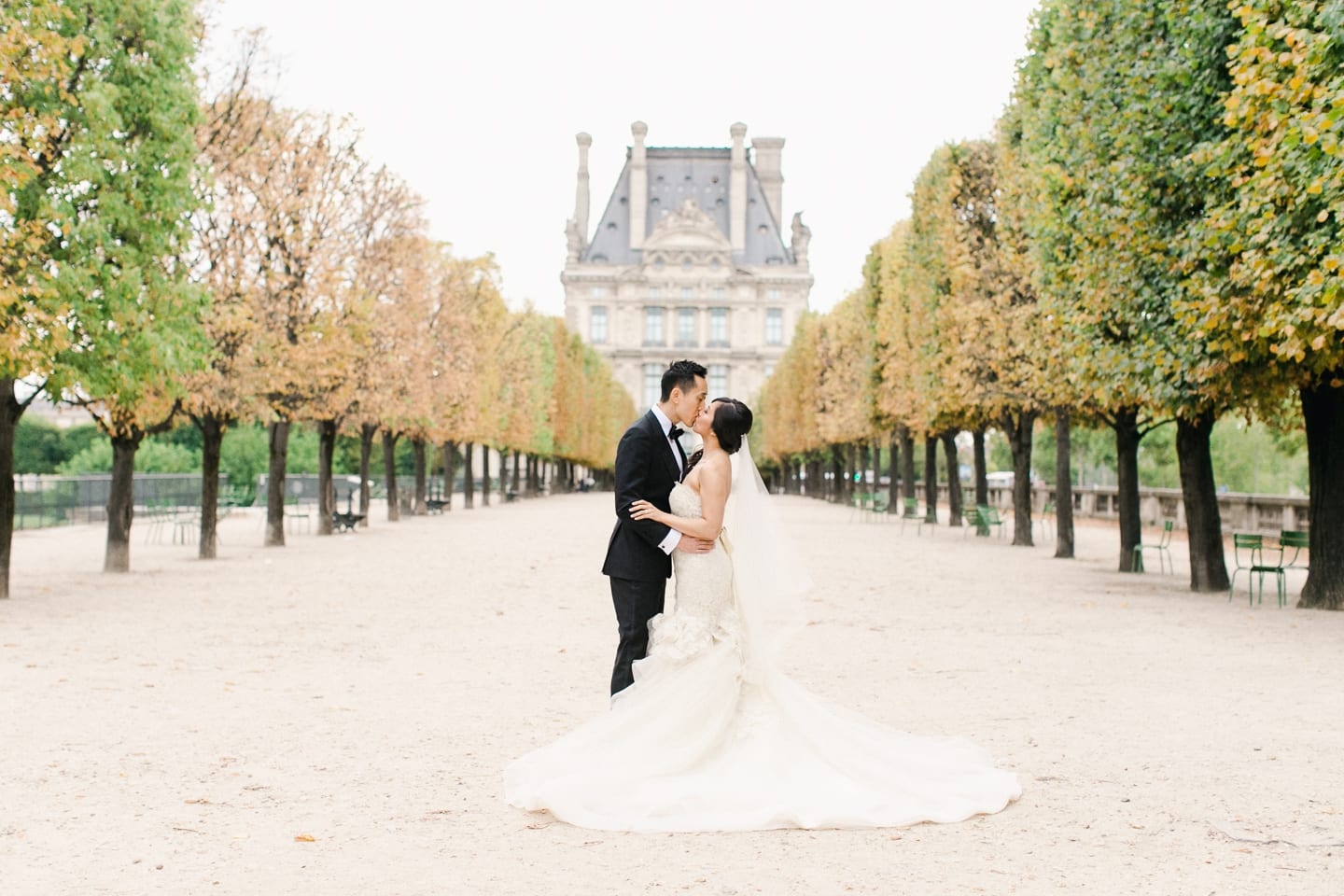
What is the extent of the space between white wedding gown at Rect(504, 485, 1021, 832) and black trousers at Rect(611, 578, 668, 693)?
0.08 meters

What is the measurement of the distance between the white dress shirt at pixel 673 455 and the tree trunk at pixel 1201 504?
11.9 m

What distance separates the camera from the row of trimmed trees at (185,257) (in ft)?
49.2

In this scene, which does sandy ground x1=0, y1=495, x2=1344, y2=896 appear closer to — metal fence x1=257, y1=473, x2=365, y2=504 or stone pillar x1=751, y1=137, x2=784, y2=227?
metal fence x1=257, y1=473, x2=365, y2=504

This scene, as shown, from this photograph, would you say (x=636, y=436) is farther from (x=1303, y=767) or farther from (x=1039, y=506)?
(x=1039, y=506)

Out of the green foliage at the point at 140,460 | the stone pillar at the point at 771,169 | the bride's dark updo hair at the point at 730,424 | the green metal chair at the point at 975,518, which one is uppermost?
the stone pillar at the point at 771,169

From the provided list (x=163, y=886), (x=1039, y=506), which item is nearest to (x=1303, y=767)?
(x=163, y=886)

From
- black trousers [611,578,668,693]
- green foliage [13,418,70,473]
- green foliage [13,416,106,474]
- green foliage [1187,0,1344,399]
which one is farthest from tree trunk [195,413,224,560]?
green foliage [13,418,70,473]

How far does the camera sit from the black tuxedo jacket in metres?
6.79

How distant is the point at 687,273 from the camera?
13912cm

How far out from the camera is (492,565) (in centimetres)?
2278

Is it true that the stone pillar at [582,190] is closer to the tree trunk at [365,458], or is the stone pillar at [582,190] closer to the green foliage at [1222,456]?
the green foliage at [1222,456]

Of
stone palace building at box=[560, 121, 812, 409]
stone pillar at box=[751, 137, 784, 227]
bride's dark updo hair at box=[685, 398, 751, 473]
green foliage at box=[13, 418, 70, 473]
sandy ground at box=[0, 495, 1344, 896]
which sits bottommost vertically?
sandy ground at box=[0, 495, 1344, 896]

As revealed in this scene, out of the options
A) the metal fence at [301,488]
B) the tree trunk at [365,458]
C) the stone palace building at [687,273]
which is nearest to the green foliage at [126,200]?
the tree trunk at [365,458]

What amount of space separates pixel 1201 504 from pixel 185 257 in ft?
51.3
